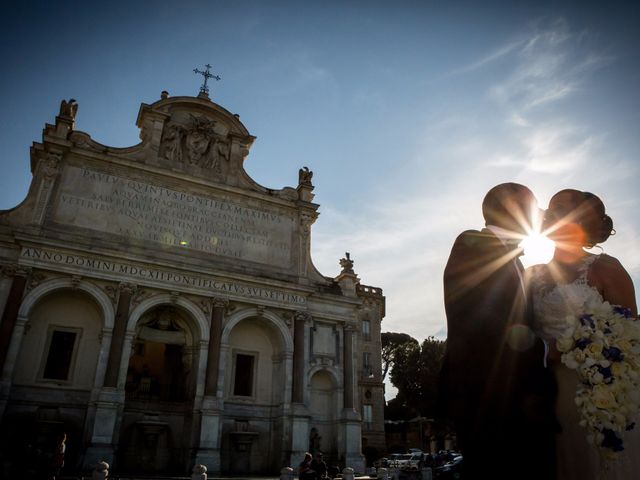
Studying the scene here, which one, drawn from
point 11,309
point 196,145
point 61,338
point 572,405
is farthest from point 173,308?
point 572,405

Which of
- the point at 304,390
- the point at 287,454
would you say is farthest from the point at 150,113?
the point at 287,454

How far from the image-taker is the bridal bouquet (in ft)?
10.0

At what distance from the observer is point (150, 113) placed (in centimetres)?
2350

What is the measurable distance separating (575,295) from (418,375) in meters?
47.4

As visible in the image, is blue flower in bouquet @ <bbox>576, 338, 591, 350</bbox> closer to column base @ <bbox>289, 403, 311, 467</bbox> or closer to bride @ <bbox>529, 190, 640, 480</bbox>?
bride @ <bbox>529, 190, 640, 480</bbox>

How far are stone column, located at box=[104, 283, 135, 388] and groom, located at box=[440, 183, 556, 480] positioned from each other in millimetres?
17982

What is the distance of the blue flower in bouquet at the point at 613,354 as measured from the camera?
3.19 meters

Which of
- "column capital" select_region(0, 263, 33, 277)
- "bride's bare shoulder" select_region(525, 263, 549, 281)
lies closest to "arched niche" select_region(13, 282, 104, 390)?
"column capital" select_region(0, 263, 33, 277)

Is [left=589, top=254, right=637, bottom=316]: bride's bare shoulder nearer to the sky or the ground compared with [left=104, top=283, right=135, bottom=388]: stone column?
nearer to the ground

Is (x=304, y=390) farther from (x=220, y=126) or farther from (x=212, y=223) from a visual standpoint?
(x=220, y=126)

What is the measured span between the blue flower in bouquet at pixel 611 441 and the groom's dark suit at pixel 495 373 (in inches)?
13.6

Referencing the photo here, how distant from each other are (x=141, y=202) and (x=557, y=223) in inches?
818

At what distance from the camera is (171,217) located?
879 inches

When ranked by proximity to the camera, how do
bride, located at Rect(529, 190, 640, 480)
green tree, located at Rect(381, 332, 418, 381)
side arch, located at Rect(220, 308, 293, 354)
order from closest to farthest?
bride, located at Rect(529, 190, 640, 480)
side arch, located at Rect(220, 308, 293, 354)
green tree, located at Rect(381, 332, 418, 381)
